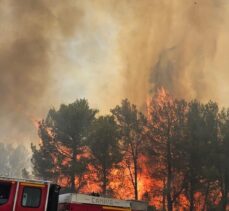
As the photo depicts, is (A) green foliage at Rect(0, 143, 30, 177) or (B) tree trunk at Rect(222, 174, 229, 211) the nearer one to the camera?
(B) tree trunk at Rect(222, 174, 229, 211)

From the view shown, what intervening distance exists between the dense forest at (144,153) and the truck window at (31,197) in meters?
24.4

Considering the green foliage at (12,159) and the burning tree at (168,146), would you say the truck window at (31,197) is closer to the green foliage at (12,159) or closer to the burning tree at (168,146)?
the burning tree at (168,146)

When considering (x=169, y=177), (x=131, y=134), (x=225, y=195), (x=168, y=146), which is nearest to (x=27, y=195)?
(x=169, y=177)

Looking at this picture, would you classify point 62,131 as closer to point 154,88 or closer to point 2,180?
point 154,88

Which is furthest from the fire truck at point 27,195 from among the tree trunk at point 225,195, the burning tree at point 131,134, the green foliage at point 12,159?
the green foliage at point 12,159

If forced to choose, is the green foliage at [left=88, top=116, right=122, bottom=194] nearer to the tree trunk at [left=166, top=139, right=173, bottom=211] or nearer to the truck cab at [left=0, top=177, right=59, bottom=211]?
the tree trunk at [left=166, top=139, right=173, bottom=211]

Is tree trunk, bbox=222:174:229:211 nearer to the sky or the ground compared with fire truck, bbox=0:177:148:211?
nearer to the sky

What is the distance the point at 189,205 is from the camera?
1473 inches

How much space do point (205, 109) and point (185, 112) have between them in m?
2.08

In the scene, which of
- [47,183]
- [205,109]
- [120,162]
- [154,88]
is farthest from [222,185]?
[47,183]

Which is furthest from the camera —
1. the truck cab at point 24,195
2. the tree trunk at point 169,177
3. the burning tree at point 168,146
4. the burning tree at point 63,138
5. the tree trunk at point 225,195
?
the burning tree at point 63,138

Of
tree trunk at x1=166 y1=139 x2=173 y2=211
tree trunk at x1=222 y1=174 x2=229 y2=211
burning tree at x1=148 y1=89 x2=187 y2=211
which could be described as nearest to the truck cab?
tree trunk at x1=166 y1=139 x2=173 y2=211

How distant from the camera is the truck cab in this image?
429 inches

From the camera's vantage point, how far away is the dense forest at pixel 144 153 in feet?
116
